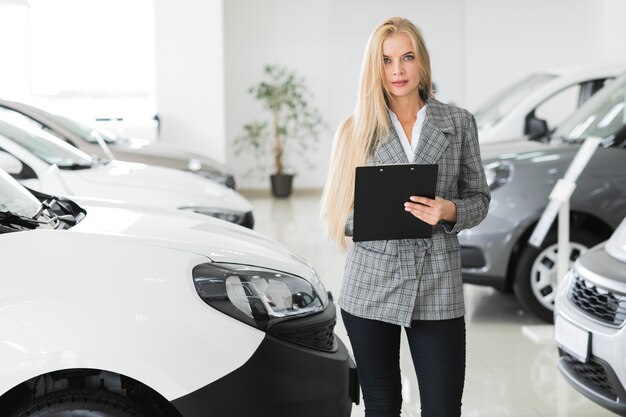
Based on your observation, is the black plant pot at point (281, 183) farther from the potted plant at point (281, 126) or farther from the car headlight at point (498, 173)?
the car headlight at point (498, 173)

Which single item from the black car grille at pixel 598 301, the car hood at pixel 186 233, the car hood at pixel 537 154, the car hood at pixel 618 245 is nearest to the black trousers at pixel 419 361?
the car hood at pixel 186 233

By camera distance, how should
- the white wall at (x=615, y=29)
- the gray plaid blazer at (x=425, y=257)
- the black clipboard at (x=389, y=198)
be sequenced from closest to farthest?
the black clipboard at (x=389, y=198), the gray plaid blazer at (x=425, y=257), the white wall at (x=615, y=29)

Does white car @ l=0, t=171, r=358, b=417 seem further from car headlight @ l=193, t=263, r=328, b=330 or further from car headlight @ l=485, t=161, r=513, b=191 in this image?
car headlight @ l=485, t=161, r=513, b=191

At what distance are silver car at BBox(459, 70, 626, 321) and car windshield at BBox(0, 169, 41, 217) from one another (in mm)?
2983

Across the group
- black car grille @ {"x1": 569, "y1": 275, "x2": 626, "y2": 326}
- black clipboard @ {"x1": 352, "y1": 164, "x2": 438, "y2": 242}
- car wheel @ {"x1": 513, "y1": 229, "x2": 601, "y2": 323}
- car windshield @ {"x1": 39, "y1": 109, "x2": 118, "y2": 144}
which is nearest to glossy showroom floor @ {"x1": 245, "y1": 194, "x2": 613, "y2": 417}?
car wheel @ {"x1": 513, "y1": 229, "x2": 601, "y2": 323}

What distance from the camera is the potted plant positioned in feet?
41.4

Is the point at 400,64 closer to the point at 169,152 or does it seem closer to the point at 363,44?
the point at 169,152

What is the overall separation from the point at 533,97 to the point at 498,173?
2.99 metres

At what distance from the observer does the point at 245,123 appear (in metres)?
13.1

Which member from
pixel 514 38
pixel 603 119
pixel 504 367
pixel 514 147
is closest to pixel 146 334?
pixel 504 367

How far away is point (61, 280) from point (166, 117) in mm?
9601

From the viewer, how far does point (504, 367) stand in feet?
15.8

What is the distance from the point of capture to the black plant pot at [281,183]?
1260 cm

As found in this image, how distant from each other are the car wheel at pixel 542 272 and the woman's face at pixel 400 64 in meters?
3.14
